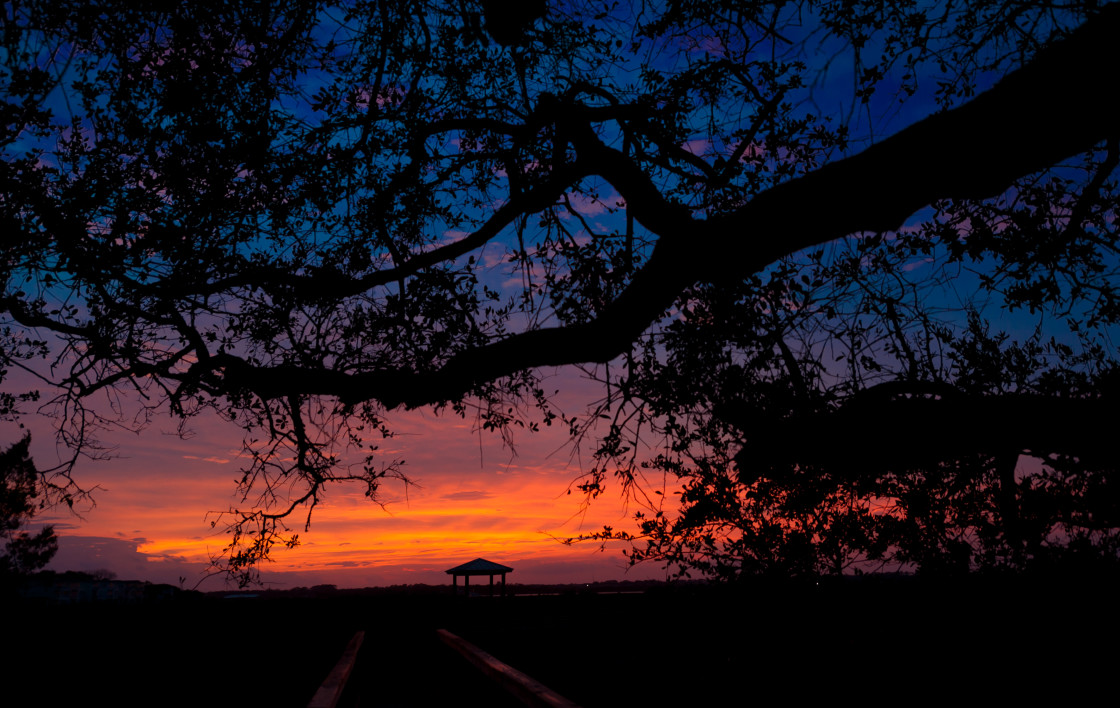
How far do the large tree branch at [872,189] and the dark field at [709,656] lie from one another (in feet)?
8.12

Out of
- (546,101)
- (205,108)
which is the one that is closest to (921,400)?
(546,101)

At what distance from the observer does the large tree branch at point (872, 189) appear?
2734 mm

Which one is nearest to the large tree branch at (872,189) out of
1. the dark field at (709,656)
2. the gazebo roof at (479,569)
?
the dark field at (709,656)

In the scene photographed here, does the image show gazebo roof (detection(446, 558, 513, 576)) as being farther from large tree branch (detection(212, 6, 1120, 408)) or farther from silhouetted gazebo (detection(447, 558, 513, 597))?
large tree branch (detection(212, 6, 1120, 408))

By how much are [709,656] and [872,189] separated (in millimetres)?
3584

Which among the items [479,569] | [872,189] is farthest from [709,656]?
[479,569]

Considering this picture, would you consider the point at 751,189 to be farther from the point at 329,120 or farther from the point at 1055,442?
the point at 329,120

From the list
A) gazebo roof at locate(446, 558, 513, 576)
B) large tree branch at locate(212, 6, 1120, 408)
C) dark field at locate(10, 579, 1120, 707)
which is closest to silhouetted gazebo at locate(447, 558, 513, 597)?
gazebo roof at locate(446, 558, 513, 576)

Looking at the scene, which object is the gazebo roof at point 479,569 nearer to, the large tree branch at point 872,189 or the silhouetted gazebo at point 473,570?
the silhouetted gazebo at point 473,570

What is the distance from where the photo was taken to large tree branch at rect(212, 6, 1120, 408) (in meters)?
2.73

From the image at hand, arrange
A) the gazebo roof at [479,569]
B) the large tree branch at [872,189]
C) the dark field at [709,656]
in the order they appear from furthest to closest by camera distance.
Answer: the gazebo roof at [479,569] < the dark field at [709,656] < the large tree branch at [872,189]

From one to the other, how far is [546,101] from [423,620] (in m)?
12.9

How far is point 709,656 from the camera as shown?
4.79 meters

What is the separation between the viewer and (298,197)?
6551 millimetres
